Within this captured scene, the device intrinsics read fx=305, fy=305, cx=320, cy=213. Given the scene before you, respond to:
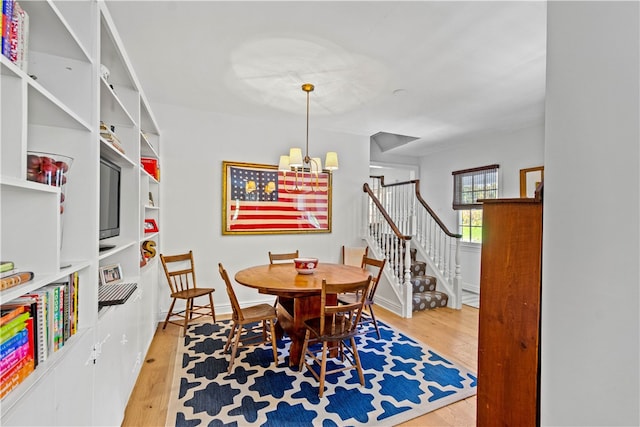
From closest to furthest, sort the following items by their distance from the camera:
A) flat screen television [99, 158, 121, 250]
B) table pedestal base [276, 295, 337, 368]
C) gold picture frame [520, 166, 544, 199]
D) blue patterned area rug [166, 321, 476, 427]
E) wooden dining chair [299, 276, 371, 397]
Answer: flat screen television [99, 158, 121, 250] < blue patterned area rug [166, 321, 476, 427] < wooden dining chair [299, 276, 371, 397] < table pedestal base [276, 295, 337, 368] < gold picture frame [520, 166, 544, 199]

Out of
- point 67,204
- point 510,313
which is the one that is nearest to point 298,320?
point 510,313

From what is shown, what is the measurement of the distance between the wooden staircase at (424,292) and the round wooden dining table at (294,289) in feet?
4.93

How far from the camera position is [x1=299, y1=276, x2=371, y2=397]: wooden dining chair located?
211 centimetres

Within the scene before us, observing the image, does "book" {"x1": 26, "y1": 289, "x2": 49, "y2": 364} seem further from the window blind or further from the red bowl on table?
the window blind

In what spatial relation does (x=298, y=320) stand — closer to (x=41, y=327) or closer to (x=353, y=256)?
(x=41, y=327)

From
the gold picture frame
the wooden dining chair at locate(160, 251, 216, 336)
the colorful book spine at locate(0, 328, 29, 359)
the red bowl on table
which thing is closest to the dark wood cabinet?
the red bowl on table

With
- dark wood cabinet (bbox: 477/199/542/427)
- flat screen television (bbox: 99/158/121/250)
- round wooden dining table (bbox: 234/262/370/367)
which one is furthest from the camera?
round wooden dining table (bbox: 234/262/370/367)

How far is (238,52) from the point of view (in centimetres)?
244

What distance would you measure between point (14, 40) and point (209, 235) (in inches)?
119

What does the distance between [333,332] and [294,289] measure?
1.40ft

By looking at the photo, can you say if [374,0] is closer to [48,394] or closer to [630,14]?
[630,14]

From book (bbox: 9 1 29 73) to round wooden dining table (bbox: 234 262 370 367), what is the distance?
1.80 metres

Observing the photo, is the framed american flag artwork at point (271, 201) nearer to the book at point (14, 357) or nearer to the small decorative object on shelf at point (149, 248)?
the small decorative object on shelf at point (149, 248)

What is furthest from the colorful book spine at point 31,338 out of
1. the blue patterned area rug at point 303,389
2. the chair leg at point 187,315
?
the chair leg at point 187,315
